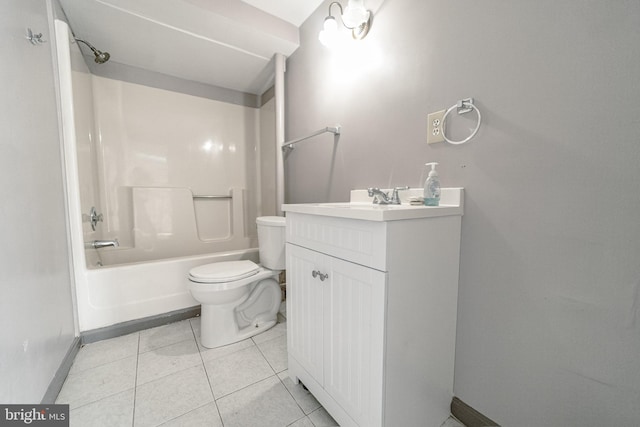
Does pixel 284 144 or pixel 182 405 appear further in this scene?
pixel 284 144

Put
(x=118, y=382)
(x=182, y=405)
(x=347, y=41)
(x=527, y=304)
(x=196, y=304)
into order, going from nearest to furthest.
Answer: (x=527, y=304), (x=182, y=405), (x=118, y=382), (x=347, y=41), (x=196, y=304)

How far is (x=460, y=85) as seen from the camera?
0.86 meters

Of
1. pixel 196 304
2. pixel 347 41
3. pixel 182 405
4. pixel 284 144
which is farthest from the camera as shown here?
pixel 284 144

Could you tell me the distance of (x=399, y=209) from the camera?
669 millimetres

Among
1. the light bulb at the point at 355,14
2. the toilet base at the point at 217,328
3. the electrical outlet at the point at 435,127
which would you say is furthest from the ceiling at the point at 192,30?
the toilet base at the point at 217,328

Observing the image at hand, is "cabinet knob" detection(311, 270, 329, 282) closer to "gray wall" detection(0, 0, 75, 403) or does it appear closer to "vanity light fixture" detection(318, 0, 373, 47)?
"gray wall" detection(0, 0, 75, 403)

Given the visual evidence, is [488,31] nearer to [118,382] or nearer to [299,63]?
[299,63]

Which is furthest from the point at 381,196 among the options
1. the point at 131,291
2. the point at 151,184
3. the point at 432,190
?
the point at 151,184

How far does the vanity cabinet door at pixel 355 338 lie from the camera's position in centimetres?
68

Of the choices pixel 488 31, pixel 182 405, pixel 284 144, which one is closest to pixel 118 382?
pixel 182 405

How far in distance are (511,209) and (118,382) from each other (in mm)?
1752

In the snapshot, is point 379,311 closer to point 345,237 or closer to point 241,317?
point 345,237

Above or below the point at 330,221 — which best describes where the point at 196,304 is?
below

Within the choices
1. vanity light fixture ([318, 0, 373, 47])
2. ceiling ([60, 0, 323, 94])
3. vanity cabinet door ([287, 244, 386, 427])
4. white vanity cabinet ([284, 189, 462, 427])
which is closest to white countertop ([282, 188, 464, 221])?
white vanity cabinet ([284, 189, 462, 427])
